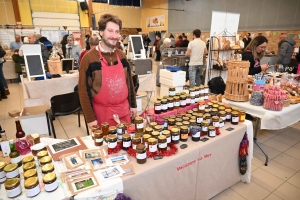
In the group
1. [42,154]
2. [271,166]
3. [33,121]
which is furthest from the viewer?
[33,121]

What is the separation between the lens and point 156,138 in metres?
1.31

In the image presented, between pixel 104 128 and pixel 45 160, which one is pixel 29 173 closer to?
pixel 45 160

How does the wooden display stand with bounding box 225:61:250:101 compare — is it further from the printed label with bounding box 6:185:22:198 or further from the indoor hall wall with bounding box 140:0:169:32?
the indoor hall wall with bounding box 140:0:169:32

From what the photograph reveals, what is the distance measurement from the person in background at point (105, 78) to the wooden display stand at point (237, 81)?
1.24m

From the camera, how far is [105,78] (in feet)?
5.30

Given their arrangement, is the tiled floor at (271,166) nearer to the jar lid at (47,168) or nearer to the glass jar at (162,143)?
the glass jar at (162,143)

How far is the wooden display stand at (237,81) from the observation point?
2.17 metres

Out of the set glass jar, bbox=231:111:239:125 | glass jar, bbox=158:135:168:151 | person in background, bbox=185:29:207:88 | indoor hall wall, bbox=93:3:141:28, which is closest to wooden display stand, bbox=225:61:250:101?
glass jar, bbox=231:111:239:125

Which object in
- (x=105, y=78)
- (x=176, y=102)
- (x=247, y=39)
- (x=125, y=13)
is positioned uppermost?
(x=125, y=13)

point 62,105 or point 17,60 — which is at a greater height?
point 17,60

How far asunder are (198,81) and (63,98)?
3784 mm

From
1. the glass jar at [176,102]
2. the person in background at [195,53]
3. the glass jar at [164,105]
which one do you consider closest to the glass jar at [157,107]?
the glass jar at [164,105]

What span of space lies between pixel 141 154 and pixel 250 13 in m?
9.42

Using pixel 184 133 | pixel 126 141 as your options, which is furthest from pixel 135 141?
pixel 184 133
